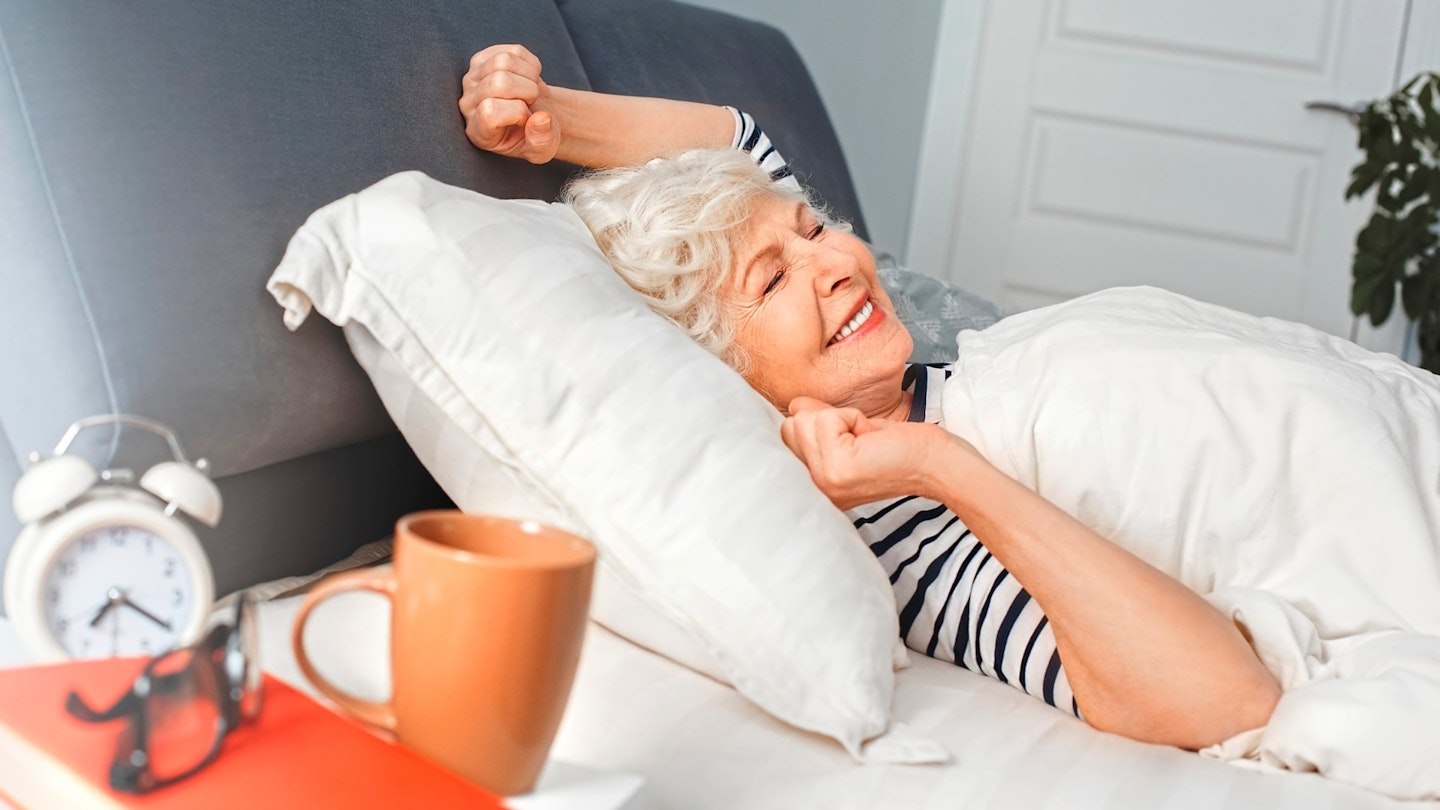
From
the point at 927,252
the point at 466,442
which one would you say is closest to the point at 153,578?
the point at 466,442

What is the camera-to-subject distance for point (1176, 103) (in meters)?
3.35

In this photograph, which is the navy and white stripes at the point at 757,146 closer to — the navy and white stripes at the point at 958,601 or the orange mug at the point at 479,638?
the navy and white stripes at the point at 958,601

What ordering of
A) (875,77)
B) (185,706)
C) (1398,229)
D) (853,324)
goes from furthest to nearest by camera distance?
(875,77), (1398,229), (853,324), (185,706)

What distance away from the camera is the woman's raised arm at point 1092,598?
34.1 inches

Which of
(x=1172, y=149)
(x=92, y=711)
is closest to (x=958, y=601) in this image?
(x=92, y=711)

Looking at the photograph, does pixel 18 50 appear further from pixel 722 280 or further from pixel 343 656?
pixel 722 280

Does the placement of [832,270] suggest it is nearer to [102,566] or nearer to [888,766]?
[888,766]

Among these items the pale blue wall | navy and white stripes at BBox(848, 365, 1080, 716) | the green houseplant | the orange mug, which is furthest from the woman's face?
the green houseplant

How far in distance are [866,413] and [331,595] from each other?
2.52 ft

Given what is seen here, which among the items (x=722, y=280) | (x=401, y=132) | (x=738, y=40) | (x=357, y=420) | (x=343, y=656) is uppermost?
(x=738, y=40)

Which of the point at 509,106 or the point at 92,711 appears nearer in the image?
the point at 92,711

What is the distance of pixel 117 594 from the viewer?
23.6 inches

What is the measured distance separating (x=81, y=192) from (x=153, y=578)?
1.02ft

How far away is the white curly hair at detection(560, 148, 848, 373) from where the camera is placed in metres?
1.14
